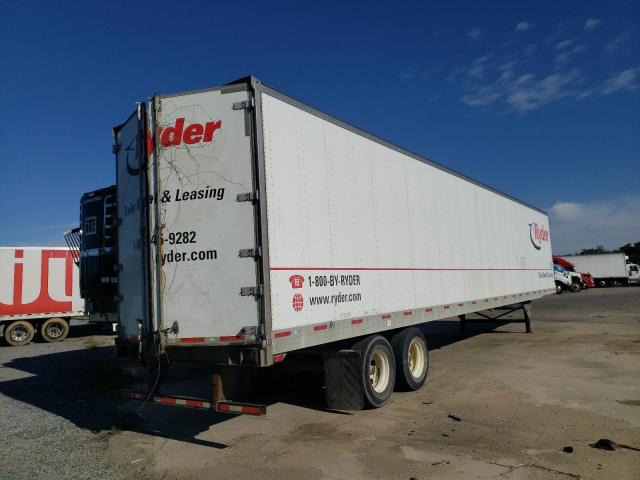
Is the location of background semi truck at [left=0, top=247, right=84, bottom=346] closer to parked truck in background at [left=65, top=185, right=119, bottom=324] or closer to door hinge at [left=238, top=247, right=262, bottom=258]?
parked truck in background at [left=65, top=185, right=119, bottom=324]

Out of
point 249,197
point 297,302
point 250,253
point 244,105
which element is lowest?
point 297,302

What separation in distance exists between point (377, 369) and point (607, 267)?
47.2 m

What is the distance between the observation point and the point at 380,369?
7.82m

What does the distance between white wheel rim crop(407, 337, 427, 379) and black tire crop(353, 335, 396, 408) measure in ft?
3.38

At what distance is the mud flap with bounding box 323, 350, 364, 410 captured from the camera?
6867 millimetres

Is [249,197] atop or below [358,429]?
atop

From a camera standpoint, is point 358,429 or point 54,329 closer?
point 358,429

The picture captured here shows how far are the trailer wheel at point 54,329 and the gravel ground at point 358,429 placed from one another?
758 centimetres

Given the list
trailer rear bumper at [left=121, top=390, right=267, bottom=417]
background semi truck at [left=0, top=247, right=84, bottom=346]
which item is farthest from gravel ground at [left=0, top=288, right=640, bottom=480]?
background semi truck at [left=0, top=247, right=84, bottom=346]

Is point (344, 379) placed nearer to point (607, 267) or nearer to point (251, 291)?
point (251, 291)

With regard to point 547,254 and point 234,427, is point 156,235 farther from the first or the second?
point 547,254

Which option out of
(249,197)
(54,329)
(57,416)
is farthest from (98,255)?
(54,329)

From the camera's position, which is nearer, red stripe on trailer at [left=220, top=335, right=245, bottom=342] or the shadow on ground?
red stripe on trailer at [left=220, top=335, right=245, bottom=342]

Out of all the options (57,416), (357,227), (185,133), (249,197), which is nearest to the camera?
(249,197)
